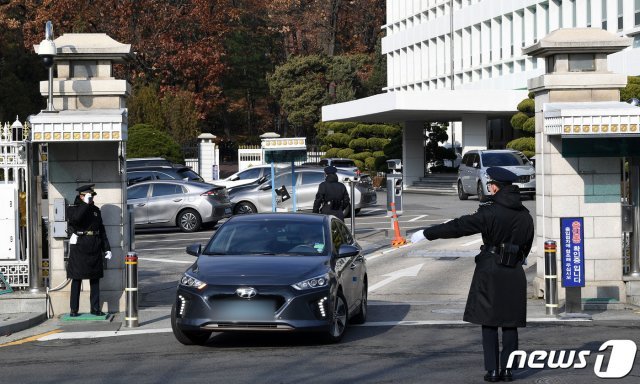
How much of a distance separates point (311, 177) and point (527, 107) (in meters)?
13.7

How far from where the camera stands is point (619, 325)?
13945 millimetres

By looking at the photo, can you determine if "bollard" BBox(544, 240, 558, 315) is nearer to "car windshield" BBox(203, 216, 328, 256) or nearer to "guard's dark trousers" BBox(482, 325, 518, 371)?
"car windshield" BBox(203, 216, 328, 256)

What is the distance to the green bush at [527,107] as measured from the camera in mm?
43531

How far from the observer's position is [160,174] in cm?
3638

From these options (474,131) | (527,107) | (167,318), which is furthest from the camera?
(474,131)

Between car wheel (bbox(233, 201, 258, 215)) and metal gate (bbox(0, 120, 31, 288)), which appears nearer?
metal gate (bbox(0, 120, 31, 288))

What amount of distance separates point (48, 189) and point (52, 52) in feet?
6.06

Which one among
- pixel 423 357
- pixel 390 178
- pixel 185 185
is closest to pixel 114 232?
pixel 423 357

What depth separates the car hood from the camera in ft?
39.5

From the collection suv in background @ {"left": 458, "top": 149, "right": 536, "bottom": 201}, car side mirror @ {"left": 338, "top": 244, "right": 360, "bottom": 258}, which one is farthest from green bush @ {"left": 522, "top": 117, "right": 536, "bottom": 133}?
car side mirror @ {"left": 338, "top": 244, "right": 360, "bottom": 258}

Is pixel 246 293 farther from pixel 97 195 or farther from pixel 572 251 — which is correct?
pixel 572 251

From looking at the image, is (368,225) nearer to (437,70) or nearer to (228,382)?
(228,382)

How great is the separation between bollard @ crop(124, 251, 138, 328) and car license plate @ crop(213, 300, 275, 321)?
2726 millimetres

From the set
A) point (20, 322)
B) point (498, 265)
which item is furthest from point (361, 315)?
point (498, 265)
